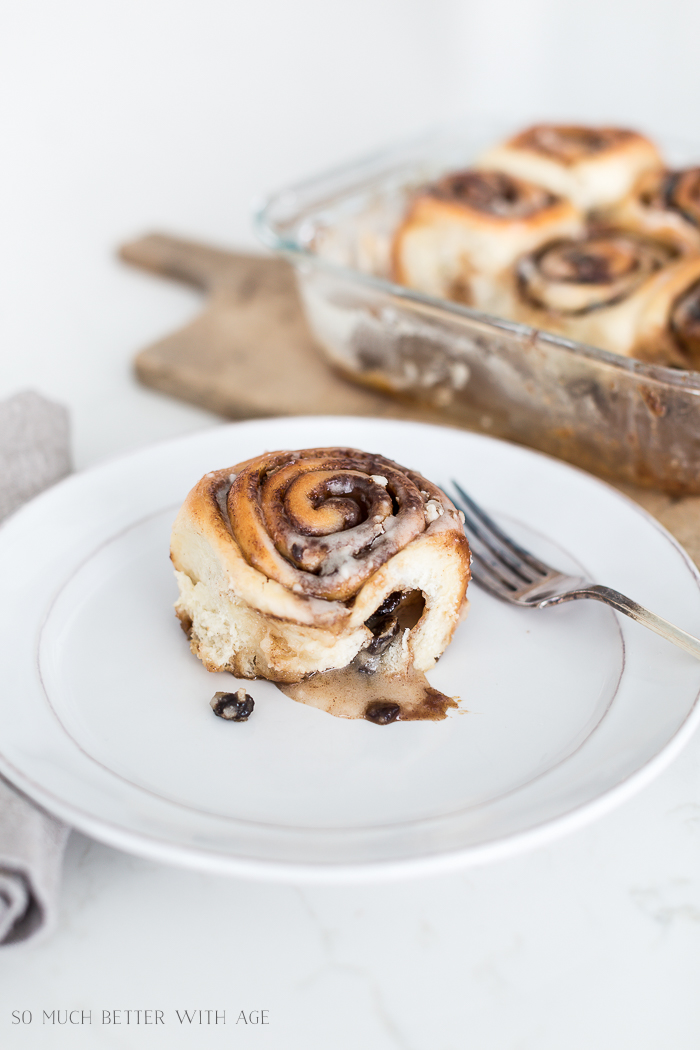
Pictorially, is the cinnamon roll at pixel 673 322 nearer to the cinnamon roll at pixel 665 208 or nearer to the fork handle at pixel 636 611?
the cinnamon roll at pixel 665 208

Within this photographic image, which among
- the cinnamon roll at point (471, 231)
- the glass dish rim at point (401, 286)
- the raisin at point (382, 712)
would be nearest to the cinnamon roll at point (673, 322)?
the glass dish rim at point (401, 286)

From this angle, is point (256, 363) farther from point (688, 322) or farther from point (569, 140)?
point (569, 140)

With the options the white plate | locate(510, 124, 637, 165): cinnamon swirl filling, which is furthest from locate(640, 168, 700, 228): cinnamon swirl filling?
the white plate

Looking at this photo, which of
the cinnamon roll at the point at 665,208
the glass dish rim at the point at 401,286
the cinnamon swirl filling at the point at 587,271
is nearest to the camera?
the glass dish rim at the point at 401,286

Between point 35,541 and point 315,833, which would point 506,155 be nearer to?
point 35,541

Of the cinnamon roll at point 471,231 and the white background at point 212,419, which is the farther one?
the cinnamon roll at point 471,231

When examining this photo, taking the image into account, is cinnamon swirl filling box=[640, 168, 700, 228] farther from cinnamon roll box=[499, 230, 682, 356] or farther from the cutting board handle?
the cutting board handle

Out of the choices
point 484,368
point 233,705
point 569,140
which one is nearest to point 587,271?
point 484,368
